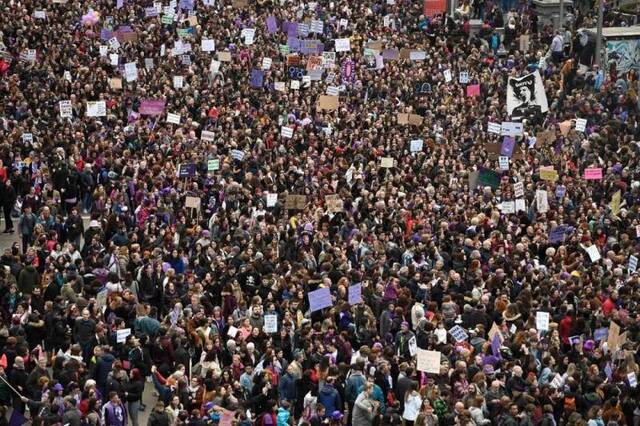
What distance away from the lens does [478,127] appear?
34.5 meters

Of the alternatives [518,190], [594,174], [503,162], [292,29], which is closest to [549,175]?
[594,174]

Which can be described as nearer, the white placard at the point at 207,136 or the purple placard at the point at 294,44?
the white placard at the point at 207,136

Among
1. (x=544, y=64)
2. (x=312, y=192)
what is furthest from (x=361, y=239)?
(x=544, y=64)

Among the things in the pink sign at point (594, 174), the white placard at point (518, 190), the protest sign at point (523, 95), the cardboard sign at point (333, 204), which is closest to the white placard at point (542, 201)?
the white placard at point (518, 190)

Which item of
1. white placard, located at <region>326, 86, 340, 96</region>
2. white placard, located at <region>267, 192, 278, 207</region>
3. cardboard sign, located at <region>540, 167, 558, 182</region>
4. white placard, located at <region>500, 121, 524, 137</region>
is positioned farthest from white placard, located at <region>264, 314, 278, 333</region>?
white placard, located at <region>326, 86, 340, 96</region>

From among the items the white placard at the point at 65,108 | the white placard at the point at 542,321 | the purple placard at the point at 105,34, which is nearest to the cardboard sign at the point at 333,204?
the white placard at the point at 542,321

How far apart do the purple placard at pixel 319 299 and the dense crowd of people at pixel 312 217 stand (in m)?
0.03

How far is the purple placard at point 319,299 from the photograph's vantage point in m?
24.2

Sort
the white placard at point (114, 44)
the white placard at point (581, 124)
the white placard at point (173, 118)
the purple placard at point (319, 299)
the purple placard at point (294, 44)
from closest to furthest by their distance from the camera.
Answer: the purple placard at point (319, 299) → the white placard at point (581, 124) → the white placard at point (173, 118) → the white placard at point (114, 44) → the purple placard at point (294, 44)

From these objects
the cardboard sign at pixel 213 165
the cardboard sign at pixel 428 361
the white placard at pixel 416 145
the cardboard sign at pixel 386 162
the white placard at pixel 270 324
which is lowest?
the white placard at pixel 416 145

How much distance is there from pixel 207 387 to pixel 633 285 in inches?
293

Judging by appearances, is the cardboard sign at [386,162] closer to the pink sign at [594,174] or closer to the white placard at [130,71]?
the pink sign at [594,174]

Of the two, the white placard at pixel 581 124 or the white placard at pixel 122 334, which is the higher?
the white placard at pixel 122 334

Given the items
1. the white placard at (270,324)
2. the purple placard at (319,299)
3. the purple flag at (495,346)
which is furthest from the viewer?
the purple placard at (319,299)
